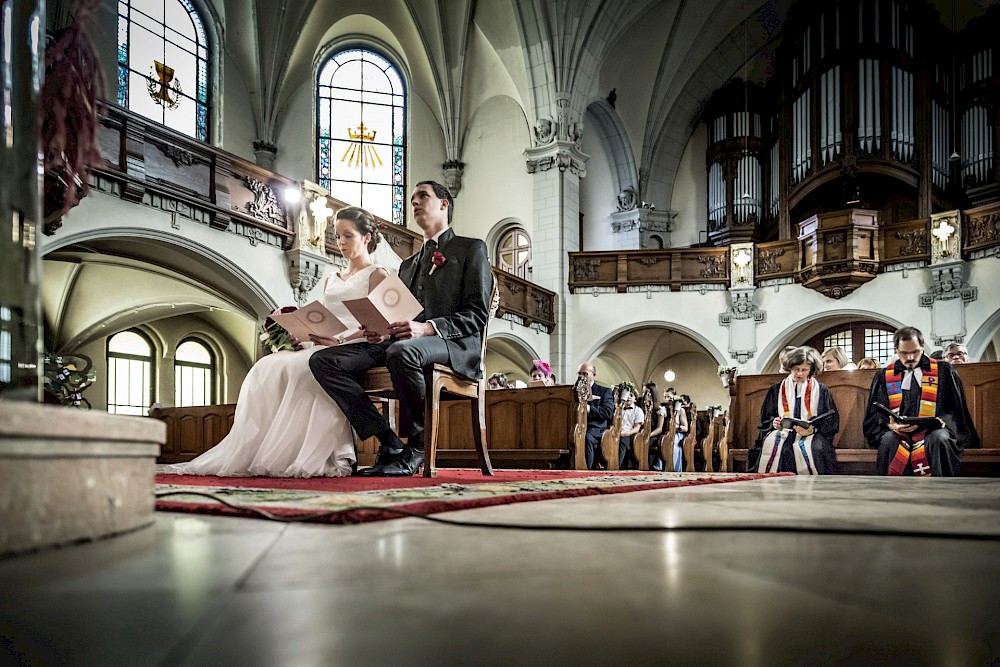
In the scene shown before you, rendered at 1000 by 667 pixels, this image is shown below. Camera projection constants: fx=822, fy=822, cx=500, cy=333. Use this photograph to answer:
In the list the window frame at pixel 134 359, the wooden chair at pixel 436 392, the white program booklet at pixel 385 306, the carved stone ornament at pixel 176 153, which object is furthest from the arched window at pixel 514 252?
the white program booklet at pixel 385 306

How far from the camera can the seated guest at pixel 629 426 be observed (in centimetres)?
939

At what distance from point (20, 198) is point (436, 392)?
2.71m

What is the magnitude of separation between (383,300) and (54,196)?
503 cm

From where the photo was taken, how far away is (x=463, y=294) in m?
4.34

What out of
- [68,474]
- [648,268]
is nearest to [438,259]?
[68,474]

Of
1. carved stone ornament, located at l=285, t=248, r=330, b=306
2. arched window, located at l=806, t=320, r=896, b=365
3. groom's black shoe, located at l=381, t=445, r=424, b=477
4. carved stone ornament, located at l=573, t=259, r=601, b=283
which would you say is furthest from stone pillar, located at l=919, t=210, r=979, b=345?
groom's black shoe, located at l=381, t=445, r=424, b=477

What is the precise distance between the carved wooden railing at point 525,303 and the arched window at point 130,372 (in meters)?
7.55

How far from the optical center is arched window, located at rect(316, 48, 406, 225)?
16328 mm

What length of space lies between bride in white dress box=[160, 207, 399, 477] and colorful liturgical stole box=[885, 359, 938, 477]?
4019 mm

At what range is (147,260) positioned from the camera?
12.4 metres

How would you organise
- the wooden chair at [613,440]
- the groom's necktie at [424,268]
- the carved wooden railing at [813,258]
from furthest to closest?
the carved wooden railing at [813,258] → the wooden chair at [613,440] → the groom's necktie at [424,268]

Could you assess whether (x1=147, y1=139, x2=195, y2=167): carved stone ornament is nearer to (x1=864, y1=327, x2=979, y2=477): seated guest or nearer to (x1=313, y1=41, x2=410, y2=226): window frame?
(x1=313, y1=41, x2=410, y2=226): window frame

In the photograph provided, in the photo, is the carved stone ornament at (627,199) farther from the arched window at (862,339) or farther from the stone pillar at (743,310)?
the arched window at (862,339)

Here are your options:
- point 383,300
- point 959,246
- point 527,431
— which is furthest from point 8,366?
point 959,246
